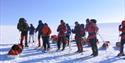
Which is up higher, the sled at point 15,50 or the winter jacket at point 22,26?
the winter jacket at point 22,26

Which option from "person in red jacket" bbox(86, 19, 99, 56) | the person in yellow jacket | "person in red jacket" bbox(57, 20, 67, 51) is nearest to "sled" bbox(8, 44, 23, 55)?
the person in yellow jacket

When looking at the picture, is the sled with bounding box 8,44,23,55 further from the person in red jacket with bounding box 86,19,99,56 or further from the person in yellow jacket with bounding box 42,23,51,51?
the person in red jacket with bounding box 86,19,99,56

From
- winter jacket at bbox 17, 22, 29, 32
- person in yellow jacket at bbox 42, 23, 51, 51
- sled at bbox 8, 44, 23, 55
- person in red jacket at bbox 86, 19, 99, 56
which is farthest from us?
winter jacket at bbox 17, 22, 29, 32

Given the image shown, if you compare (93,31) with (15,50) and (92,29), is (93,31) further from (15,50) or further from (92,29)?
(15,50)

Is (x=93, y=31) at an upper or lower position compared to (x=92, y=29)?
lower

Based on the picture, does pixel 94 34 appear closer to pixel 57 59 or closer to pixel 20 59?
pixel 57 59

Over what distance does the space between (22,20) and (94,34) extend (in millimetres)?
5412

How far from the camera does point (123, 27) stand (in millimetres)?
16078

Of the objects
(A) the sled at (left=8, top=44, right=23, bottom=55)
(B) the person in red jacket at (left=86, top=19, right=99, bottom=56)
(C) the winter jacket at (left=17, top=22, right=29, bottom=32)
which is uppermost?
(C) the winter jacket at (left=17, top=22, right=29, bottom=32)

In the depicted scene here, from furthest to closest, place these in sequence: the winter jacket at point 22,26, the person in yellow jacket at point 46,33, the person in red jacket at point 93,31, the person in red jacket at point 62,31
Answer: the winter jacket at point 22,26, the person in red jacket at point 62,31, the person in yellow jacket at point 46,33, the person in red jacket at point 93,31

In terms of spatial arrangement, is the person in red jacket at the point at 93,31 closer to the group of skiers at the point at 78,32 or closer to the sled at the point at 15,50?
the group of skiers at the point at 78,32

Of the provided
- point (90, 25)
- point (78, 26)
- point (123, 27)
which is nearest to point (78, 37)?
point (78, 26)

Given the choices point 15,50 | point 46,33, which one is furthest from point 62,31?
point 15,50

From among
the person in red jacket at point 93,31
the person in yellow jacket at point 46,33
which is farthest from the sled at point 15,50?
the person in red jacket at point 93,31
